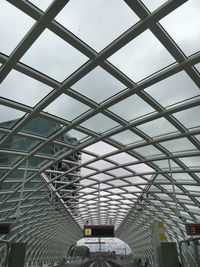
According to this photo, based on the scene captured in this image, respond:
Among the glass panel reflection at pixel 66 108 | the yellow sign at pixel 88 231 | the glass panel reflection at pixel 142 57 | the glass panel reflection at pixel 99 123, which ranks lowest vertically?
the yellow sign at pixel 88 231

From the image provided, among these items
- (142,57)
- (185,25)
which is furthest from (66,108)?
(185,25)

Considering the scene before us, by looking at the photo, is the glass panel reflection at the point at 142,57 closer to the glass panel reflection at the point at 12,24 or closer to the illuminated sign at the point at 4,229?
the glass panel reflection at the point at 12,24

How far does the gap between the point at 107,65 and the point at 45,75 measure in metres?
3.57

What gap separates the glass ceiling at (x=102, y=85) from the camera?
11.9 meters

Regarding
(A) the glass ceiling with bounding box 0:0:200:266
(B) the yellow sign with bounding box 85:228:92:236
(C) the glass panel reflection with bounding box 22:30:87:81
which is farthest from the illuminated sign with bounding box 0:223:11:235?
(C) the glass panel reflection with bounding box 22:30:87:81

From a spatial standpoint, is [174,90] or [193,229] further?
[193,229]

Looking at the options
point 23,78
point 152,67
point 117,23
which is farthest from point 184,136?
point 23,78

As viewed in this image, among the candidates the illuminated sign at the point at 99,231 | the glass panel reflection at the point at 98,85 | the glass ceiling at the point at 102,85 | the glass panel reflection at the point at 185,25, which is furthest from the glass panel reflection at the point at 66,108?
the illuminated sign at the point at 99,231

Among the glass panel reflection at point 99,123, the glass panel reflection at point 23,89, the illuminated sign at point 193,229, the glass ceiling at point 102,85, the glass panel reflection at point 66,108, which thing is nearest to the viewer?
the glass ceiling at point 102,85

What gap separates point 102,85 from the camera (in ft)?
54.4

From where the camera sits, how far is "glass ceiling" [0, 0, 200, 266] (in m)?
11.9

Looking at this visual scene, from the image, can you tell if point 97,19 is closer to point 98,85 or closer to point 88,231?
point 98,85

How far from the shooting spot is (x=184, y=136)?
20484 mm

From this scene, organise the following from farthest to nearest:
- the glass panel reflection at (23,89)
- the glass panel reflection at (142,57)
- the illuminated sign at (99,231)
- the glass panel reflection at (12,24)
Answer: the illuminated sign at (99,231)
the glass panel reflection at (23,89)
the glass panel reflection at (142,57)
the glass panel reflection at (12,24)
